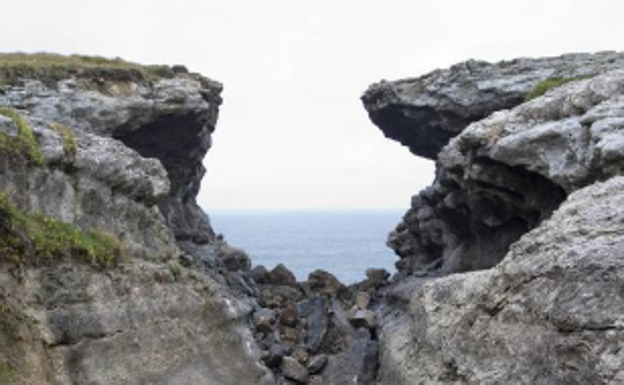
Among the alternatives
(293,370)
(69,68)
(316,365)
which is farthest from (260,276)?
(293,370)

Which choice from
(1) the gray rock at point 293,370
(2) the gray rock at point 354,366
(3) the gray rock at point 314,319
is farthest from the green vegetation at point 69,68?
(2) the gray rock at point 354,366

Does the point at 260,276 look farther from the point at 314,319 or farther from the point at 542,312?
the point at 542,312

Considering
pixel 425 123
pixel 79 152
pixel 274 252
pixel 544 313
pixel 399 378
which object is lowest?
pixel 274 252

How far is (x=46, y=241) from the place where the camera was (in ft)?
75.7

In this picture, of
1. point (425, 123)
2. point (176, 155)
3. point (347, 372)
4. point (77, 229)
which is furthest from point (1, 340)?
point (425, 123)

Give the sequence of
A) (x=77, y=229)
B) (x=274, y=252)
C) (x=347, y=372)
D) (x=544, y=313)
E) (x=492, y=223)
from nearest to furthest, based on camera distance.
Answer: (x=544, y=313)
(x=77, y=229)
(x=347, y=372)
(x=492, y=223)
(x=274, y=252)

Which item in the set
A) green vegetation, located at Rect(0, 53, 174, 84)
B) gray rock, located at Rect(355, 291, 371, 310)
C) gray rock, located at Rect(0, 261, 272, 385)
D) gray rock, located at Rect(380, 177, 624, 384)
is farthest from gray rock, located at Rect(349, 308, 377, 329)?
green vegetation, located at Rect(0, 53, 174, 84)

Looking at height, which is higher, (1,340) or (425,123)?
(425,123)

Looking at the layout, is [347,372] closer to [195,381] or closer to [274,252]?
[195,381]

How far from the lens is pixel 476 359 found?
60.5ft

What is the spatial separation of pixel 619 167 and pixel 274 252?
562 ft

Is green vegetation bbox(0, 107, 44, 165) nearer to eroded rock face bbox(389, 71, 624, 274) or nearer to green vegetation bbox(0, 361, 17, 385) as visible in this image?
green vegetation bbox(0, 361, 17, 385)

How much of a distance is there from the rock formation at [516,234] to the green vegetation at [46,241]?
11.1 meters

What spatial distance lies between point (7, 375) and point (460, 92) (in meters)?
42.9
